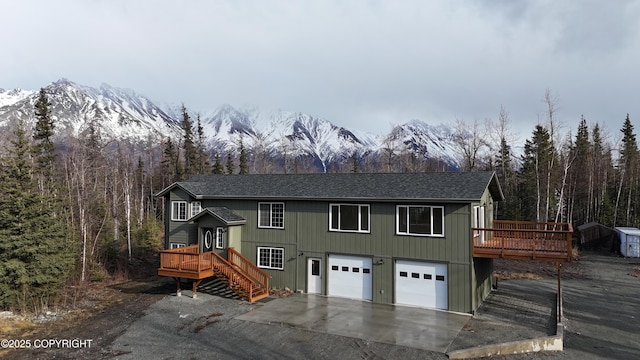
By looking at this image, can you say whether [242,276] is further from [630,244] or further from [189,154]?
[189,154]

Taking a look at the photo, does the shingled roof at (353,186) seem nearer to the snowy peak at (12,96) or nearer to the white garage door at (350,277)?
the white garage door at (350,277)

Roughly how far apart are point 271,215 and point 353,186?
15.9ft

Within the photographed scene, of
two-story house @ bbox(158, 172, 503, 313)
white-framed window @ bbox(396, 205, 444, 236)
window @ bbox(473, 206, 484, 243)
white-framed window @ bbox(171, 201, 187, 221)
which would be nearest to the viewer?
two-story house @ bbox(158, 172, 503, 313)

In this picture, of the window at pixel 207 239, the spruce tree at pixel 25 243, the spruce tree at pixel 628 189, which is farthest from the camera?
the spruce tree at pixel 628 189

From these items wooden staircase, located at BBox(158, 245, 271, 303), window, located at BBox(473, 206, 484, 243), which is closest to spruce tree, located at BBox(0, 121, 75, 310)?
wooden staircase, located at BBox(158, 245, 271, 303)

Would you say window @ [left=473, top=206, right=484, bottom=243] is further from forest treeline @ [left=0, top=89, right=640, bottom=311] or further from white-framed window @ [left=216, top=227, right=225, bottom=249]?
forest treeline @ [left=0, top=89, right=640, bottom=311]

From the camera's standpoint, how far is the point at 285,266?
2072 centimetres

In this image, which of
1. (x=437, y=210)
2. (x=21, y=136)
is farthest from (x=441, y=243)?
(x=21, y=136)

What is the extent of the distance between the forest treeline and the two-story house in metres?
5.44

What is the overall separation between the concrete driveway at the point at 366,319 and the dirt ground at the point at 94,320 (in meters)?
4.97

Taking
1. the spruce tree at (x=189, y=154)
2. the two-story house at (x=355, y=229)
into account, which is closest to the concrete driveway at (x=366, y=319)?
the two-story house at (x=355, y=229)

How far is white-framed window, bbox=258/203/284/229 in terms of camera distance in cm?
2112

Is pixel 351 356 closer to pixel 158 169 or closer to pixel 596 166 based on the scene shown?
pixel 158 169

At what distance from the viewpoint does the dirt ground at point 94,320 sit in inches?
492
